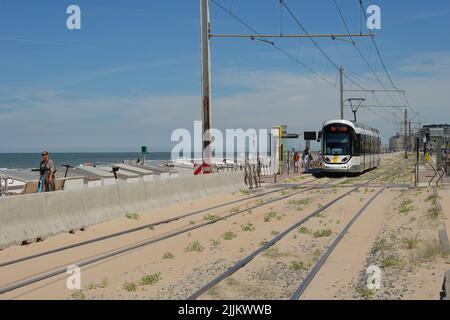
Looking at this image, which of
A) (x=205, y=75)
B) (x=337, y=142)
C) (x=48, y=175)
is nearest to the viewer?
(x=48, y=175)

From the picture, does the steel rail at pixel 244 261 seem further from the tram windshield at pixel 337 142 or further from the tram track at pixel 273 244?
the tram windshield at pixel 337 142

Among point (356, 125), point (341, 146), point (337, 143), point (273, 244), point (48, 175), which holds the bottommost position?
point (273, 244)

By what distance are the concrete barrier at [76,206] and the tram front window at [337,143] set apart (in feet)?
57.3

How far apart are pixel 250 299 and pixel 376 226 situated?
8204 millimetres

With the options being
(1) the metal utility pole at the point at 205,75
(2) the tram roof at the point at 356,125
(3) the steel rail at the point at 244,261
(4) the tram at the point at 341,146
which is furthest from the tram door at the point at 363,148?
(3) the steel rail at the point at 244,261

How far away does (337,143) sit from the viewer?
37.7m

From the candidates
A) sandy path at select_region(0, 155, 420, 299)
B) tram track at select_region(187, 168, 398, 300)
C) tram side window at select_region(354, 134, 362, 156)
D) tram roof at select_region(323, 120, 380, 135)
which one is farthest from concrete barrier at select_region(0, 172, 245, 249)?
tram side window at select_region(354, 134, 362, 156)

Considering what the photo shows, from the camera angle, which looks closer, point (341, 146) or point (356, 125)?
point (341, 146)

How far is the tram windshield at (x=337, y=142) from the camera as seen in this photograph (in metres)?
37.4

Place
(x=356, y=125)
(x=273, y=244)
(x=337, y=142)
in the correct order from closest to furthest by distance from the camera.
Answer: (x=273, y=244) < (x=337, y=142) < (x=356, y=125)

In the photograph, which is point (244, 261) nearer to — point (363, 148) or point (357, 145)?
point (357, 145)

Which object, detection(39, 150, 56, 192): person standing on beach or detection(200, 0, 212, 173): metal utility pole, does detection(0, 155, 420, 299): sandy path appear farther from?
detection(200, 0, 212, 173): metal utility pole

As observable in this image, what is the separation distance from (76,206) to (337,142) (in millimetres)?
25910

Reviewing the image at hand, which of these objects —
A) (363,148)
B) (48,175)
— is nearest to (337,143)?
(363,148)
